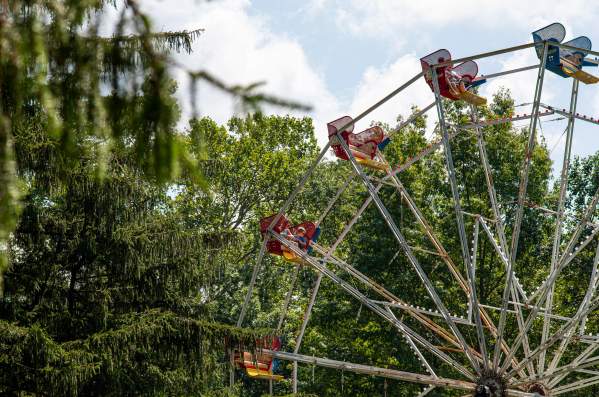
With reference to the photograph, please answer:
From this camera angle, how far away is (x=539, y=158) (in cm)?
2550

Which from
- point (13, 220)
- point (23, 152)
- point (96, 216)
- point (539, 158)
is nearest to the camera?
point (13, 220)

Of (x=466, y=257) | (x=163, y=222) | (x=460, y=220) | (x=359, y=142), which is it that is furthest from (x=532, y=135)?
(x=163, y=222)

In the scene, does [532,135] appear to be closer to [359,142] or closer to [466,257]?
[466,257]

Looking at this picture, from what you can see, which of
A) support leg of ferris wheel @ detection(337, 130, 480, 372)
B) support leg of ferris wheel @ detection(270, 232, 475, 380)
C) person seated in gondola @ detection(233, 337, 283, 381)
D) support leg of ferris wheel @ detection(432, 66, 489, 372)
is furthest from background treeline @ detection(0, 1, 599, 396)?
support leg of ferris wheel @ detection(432, 66, 489, 372)

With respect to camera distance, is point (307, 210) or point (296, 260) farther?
point (307, 210)

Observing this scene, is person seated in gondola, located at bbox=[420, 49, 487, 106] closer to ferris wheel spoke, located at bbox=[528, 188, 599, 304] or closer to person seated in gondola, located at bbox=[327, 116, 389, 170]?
person seated in gondola, located at bbox=[327, 116, 389, 170]

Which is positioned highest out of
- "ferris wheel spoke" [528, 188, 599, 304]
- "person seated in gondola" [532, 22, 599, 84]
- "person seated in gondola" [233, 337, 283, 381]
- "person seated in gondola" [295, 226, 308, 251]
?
"person seated in gondola" [532, 22, 599, 84]

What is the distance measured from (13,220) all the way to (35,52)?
0.62 metres

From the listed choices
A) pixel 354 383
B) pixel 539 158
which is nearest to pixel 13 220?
pixel 354 383

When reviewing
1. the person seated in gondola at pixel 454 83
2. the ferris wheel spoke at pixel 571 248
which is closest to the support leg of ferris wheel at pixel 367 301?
the ferris wheel spoke at pixel 571 248

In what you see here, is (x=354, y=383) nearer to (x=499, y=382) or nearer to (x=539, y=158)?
(x=539, y=158)

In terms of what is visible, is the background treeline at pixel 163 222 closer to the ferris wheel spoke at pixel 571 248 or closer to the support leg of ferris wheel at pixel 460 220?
the support leg of ferris wheel at pixel 460 220

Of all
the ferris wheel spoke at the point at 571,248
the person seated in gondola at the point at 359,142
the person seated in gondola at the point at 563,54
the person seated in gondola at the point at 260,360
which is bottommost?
the person seated in gondola at the point at 260,360

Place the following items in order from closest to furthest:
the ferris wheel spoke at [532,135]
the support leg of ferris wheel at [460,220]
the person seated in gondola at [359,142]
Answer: the ferris wheel spoke at [532,135]
the support leg of ferris wheel at [460,220]
the person seated in gondola at [359,142]
